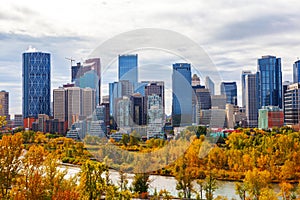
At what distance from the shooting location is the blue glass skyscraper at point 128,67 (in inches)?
160

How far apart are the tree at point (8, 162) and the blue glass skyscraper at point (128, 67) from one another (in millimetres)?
1263

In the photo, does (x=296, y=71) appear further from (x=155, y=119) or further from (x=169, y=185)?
(x=155, y=119)

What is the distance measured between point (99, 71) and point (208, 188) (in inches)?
126

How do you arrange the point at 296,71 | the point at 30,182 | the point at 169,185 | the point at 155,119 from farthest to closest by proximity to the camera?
the point at 296,71 → the point at 169,185 → the point at 155,119 → the point at 30,182

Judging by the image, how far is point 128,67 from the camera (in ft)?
13.9

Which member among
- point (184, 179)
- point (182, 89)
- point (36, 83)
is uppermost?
point (36, 83)

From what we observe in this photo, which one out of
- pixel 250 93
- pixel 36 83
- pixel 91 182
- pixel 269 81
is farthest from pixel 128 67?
pixel 36 83

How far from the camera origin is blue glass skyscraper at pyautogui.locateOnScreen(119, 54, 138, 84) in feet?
13.3

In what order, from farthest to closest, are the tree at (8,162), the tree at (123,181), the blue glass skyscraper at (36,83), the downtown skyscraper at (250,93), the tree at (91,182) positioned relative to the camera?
the blue glass skyscraper at (36,83) < the downtown skyscraper at (250,93) < the tree at (123,181) < the tree at (91,182) < the tree at (8,162)

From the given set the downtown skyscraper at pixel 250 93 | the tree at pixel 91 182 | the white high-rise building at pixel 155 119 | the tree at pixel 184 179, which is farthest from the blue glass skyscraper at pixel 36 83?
the tree at pixel 91 182

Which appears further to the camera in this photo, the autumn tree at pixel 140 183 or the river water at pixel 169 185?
the river water at pixel 169 185

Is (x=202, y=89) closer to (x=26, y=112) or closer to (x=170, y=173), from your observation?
(x=170, y=173)

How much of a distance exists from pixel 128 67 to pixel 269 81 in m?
30.4

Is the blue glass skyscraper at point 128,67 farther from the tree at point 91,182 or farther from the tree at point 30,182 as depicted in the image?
the tree at point 30,182
